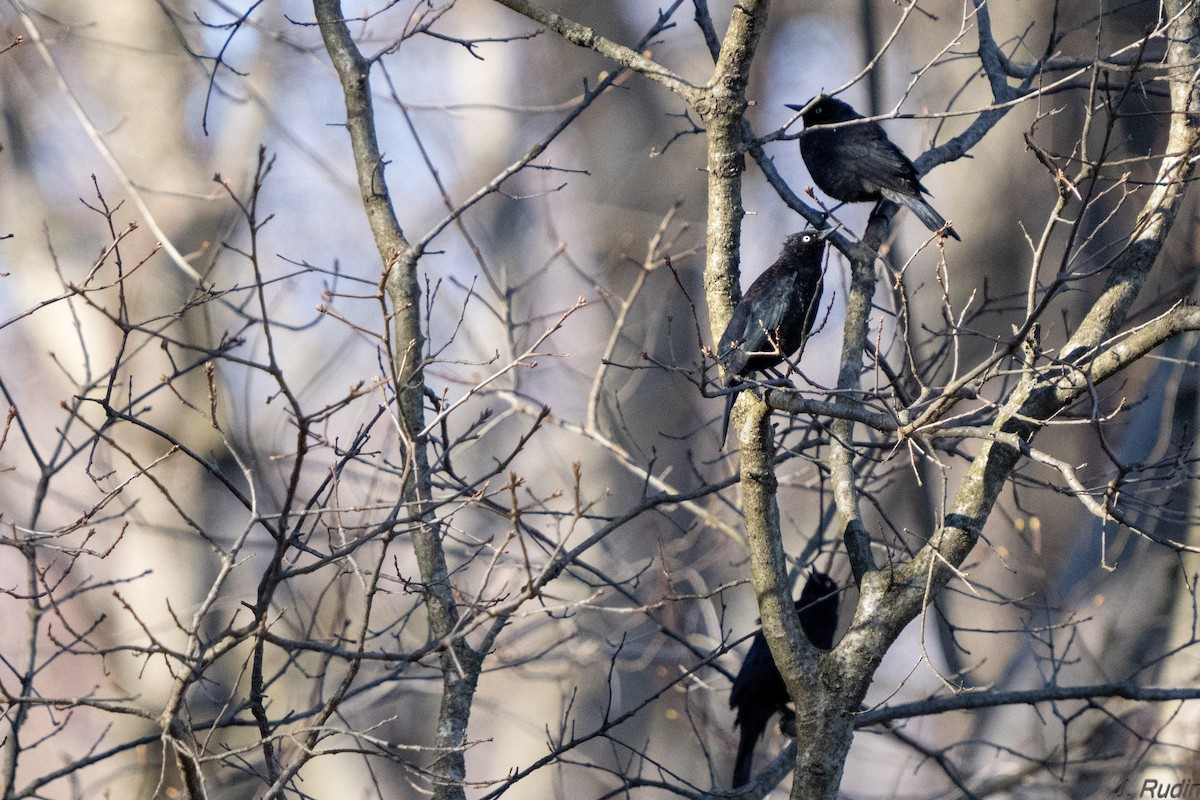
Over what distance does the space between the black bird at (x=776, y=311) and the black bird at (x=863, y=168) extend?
72cm

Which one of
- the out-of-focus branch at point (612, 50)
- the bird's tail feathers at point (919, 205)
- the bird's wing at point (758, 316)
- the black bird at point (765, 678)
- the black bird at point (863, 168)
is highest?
the black bird at point (863, 168)

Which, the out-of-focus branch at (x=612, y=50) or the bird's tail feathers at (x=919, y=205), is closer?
the out-of-focus branch at (x=612, y=50)

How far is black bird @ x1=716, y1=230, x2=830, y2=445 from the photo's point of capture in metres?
3.15

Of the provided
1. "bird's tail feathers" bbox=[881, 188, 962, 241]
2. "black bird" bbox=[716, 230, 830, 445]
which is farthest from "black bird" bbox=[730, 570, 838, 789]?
"bird's tail feathers" bbox=[881, 188, 962, 241]

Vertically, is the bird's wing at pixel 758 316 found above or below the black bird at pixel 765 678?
above

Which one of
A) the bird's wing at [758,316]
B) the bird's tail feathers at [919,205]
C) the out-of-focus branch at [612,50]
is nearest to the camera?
the out-of-focus branch at [612,50]

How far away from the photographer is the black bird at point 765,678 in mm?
4523

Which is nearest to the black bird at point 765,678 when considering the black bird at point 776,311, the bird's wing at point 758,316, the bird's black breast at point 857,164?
the black bird at point 776,311

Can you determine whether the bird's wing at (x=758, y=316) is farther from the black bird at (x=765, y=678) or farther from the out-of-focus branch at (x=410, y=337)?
the black bird at (x=765, y=678)

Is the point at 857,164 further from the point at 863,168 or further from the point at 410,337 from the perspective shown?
the point at 410,337

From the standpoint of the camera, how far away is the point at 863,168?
4.69 m

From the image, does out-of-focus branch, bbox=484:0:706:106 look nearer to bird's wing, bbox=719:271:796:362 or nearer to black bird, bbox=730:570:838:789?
bird's wing, bbox=719:271:796:362

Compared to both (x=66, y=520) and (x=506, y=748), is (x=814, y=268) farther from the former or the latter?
(x=66, y=520)

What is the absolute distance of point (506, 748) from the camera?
29.0 feet
